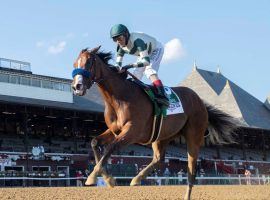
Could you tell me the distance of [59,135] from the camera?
34.1 m

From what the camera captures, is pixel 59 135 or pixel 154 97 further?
pixel 59 135

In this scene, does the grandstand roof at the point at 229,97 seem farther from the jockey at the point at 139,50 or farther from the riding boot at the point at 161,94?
the riding boot at the point at 161,94

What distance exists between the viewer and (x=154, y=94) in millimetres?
6609

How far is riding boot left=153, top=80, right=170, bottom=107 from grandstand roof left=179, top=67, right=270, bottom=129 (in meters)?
34.9

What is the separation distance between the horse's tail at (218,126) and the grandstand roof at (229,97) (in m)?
32.7

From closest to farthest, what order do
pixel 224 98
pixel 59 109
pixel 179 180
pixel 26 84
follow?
pixel 179 180 < pixel 59 109 < pixel 26 84 < pixel 224 98

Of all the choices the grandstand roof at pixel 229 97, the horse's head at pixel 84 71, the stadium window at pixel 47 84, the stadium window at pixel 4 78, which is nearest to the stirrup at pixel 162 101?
the horse's head at pixel 84 71

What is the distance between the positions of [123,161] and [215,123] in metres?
20.7

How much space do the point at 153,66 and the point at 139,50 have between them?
81 cm

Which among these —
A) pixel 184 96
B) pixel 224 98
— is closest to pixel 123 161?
pixel 224 98

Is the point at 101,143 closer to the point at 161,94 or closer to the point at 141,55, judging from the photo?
the point at 161,94

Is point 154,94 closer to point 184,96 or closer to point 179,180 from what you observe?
point 184,96

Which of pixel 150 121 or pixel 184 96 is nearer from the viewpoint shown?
pixel 150 121

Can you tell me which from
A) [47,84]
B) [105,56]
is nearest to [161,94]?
[105,56]
